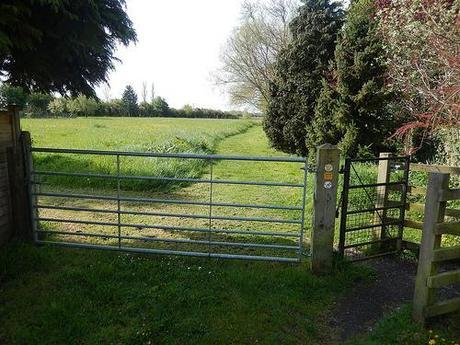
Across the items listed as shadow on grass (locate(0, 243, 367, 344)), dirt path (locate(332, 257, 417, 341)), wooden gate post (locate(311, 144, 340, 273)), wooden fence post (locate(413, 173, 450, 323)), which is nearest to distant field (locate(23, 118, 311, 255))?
shadow on grass (locate(0, 243, 367, 344))

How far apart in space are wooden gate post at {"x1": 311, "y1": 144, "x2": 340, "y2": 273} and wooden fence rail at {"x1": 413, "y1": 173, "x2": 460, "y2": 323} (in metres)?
1.17

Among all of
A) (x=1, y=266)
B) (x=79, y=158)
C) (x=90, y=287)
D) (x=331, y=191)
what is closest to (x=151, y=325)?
(x=90, y=287)

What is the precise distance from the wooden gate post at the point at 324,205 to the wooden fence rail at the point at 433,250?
117 cm

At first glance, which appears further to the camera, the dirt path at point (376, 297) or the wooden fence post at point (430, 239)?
the dirt path at point (376, 297)

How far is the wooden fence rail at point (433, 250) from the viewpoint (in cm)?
358

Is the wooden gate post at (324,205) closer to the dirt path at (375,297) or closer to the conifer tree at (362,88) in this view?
the dirt path at (375,297)

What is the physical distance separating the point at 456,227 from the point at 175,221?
15.3ft

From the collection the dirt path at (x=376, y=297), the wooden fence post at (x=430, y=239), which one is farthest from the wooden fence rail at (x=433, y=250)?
the dirt path at (x=376, y=297)

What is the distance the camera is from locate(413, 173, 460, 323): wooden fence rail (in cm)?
358

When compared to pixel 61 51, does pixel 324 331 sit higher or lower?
lower

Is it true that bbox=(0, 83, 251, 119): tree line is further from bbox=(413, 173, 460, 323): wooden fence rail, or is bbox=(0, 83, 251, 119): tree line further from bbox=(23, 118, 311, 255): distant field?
bbox=(413, 173, 460, 323): wooden fence rail

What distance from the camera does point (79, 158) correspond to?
470 inches

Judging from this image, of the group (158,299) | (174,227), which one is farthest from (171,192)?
(158,299)

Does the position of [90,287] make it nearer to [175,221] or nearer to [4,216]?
[4,216]
